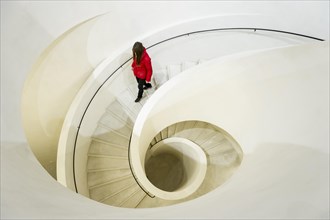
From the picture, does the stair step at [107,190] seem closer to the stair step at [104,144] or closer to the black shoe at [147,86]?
the stair step at [104,144]

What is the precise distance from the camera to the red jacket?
5.06 metres

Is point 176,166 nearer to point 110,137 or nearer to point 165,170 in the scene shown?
point 165,170

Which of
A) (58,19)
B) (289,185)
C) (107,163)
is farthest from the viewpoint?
(107,163)

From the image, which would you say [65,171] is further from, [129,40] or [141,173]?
[129,40]

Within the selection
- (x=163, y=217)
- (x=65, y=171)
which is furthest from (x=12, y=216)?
(x=65, y=171)

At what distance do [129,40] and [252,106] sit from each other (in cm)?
312

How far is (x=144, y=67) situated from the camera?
524 cm

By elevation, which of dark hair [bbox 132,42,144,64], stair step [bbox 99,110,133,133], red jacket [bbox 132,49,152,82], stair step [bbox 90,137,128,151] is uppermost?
dark hair [bbox 132,42,144,64]

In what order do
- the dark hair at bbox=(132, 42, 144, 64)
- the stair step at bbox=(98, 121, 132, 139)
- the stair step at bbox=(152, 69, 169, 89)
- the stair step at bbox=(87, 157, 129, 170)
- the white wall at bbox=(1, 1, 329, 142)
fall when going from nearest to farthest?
the white wall at bbox=(1, 1, 329, 142) → the dark hair at bbox=(132, 42, 144, 64) → the stair step at bbox=(87, 157, 129, 170) → the stair step at bbox=(98, 121, 132, 139) → the stair step at bbox=(152, 69, 169, 89)

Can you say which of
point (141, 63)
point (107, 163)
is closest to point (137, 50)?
point (141, 63)

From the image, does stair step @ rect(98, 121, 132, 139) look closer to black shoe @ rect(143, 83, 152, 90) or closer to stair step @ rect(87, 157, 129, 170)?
stair step @ rect(87, 157, 129, 170)

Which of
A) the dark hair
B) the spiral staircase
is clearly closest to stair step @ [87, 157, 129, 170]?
the spiral staircase

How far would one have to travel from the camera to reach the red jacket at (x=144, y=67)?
199 inches

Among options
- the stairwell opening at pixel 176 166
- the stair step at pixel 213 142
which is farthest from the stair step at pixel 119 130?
the stair step at pixel 213 142
